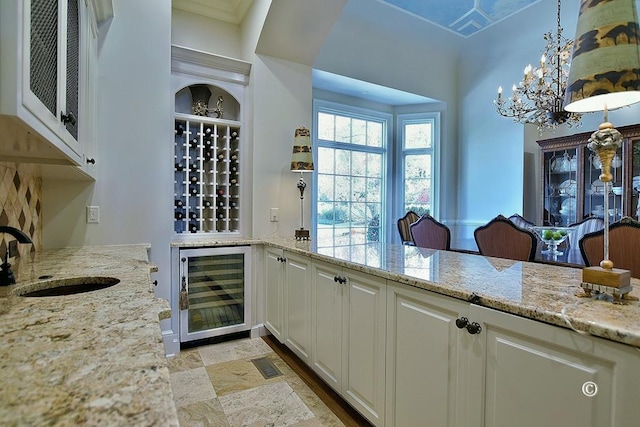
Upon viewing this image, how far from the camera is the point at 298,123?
3.26 m

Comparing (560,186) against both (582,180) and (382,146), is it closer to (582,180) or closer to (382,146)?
(582,180)

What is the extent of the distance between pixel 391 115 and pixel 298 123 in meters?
2.51

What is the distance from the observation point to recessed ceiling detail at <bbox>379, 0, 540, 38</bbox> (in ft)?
14.1

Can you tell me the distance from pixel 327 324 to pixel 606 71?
168 centimetres

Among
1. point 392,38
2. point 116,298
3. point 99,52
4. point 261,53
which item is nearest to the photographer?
point 116,298

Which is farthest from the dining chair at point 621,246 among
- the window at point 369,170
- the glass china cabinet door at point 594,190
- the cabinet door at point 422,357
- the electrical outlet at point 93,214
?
the electrical outlet at point 93,214

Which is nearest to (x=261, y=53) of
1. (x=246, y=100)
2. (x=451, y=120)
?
(x=246, y=100)

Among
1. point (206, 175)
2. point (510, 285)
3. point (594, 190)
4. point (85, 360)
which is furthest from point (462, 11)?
point (85, 360)

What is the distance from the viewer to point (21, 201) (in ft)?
5.90

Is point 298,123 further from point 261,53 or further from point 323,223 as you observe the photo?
point 323,223

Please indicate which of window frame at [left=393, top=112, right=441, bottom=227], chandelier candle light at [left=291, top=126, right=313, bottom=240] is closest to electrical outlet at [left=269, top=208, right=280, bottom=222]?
chandelier candle light at [left=291, top=126, right=313, bottom=240]

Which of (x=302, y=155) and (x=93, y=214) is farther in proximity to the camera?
(x=302, y=155)

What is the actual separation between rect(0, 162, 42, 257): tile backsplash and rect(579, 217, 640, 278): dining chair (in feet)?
10.2

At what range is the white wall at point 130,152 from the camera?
2.29 meters
